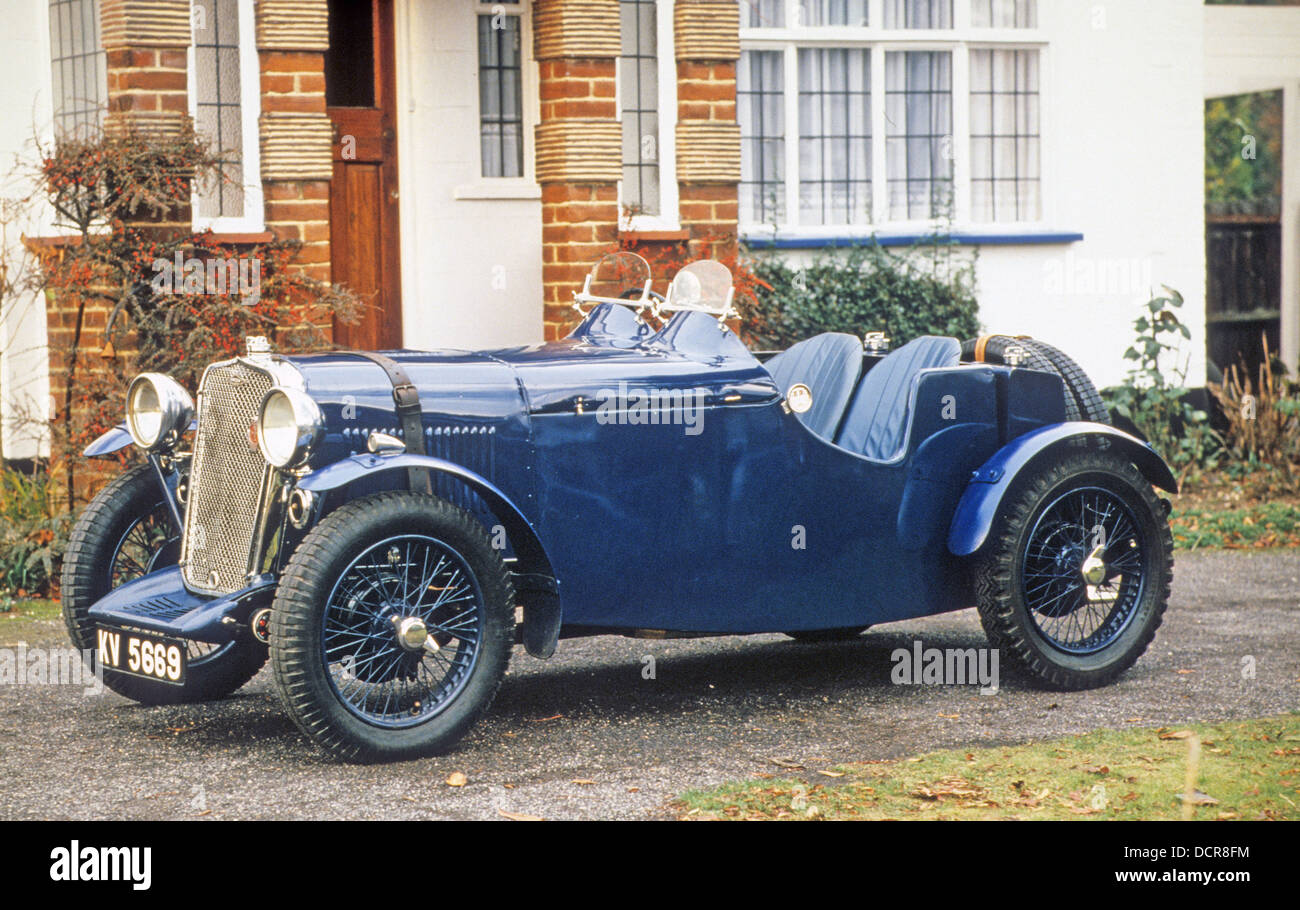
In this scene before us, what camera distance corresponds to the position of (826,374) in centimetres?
627

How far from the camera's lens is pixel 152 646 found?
16.1 ft

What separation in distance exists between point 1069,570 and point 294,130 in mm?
5326

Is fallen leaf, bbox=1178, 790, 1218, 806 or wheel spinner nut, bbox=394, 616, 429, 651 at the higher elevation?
wheel spinner nut, bbox=394, 616, 429, 651

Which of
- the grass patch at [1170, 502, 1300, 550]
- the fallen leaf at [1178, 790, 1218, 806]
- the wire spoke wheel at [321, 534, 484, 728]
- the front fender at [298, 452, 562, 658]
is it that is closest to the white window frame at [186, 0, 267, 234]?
the front fender at [298, 452, 562, 658]

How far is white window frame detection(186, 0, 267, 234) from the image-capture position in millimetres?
9500

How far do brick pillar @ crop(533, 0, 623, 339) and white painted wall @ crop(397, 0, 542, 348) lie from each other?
0.93 m

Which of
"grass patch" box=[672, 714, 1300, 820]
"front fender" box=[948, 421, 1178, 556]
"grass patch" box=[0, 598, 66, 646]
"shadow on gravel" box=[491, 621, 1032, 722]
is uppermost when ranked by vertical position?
"front fender" box=[948, 421, 1178, 556]

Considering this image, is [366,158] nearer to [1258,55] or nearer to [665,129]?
[665,129]

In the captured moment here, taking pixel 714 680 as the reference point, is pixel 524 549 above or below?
above

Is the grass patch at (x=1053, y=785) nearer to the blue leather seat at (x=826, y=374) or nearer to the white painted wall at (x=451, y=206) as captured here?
the blue leather seat at (x=826, y=374)

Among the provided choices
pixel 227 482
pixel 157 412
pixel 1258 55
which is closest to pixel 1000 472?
pixel 227 482

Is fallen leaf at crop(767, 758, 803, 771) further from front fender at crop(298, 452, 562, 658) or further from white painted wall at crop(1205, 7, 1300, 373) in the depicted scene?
white painted wall at crop(1205, 7, 1300, 373)
